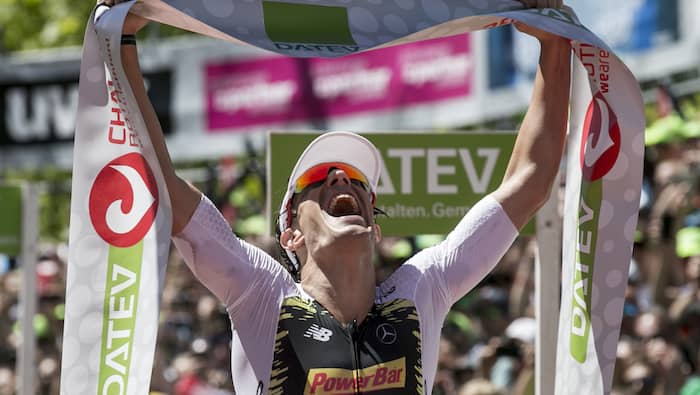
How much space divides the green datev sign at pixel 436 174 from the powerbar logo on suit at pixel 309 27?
999 mm

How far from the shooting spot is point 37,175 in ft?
54.9

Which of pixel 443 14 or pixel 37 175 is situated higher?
pixel 443 14

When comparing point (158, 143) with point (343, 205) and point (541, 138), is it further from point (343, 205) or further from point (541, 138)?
point (541, 138)

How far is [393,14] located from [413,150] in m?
1.06

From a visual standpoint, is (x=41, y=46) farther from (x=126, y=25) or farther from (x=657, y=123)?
(x=126, y=25)

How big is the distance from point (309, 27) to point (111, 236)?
38.4 inches

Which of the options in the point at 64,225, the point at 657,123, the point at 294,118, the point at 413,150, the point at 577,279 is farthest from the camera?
the point at 64,225

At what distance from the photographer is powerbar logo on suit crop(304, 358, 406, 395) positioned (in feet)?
12.0

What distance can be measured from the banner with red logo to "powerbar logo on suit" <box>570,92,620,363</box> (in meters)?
1.28

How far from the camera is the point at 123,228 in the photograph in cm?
367

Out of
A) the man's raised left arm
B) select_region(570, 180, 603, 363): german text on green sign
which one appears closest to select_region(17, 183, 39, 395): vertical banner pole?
the man's raised left arm

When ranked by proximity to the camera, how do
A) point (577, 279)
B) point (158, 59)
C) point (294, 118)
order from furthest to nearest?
point (158, 59), point (294, 118), point (577, 279)

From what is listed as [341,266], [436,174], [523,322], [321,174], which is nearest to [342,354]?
[341,266]

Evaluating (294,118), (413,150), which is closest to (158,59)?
(294,118)
